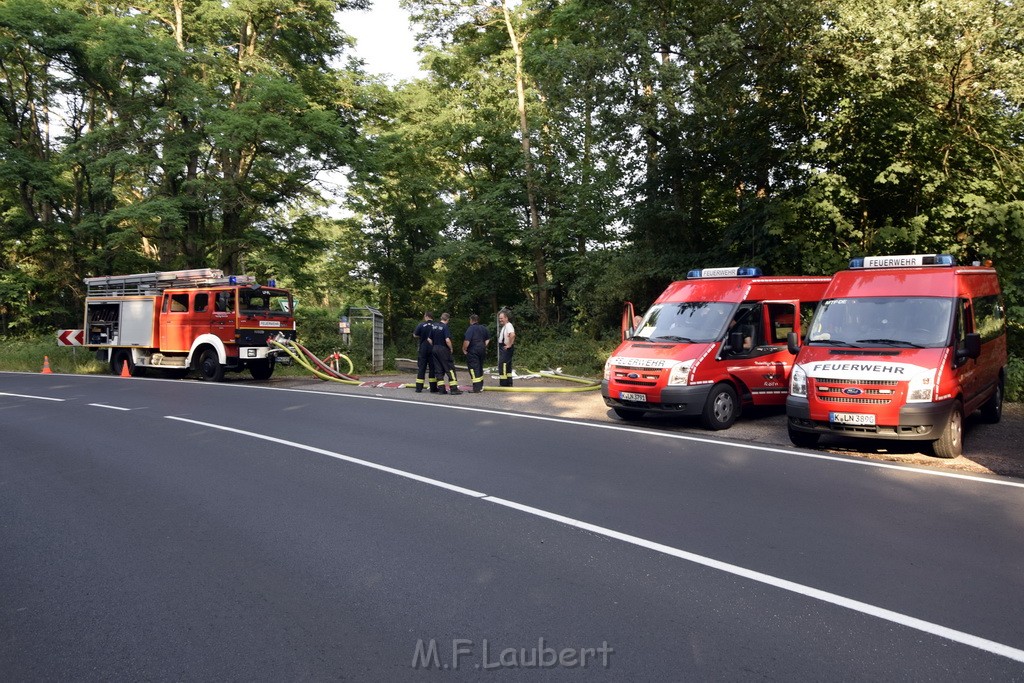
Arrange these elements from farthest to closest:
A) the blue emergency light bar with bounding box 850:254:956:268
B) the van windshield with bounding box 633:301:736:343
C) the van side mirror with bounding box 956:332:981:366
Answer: the van windshield with bounding box 633:301:736:343 < the blue emergency light bar with bounding box 850:254:956:268 < the van side mirror with bounding box 956:332:981:366

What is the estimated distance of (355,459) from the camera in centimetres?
913

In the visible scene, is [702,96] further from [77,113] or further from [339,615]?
[77,113]

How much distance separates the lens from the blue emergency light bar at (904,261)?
10773 mm

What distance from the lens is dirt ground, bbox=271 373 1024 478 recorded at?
30.7 feet

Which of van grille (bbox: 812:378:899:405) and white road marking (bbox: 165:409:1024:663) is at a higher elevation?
van grille (bbox: 812:378:899:405)

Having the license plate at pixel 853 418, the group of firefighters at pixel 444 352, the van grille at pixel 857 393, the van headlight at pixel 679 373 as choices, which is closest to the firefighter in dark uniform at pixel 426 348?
the group of firefighters at pixel 444 352

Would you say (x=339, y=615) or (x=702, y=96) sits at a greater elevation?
(x=702, y=96)

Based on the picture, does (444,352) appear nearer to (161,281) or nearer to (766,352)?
(766,352)

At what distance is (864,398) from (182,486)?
7.67 m

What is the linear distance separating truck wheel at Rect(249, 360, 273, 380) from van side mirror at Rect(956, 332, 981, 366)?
56.5ft

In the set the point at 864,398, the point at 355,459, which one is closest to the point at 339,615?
the point at 355,459

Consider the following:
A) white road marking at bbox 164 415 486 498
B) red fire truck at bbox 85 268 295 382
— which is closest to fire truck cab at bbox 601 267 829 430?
white road marking at bbox 164 415 486 498

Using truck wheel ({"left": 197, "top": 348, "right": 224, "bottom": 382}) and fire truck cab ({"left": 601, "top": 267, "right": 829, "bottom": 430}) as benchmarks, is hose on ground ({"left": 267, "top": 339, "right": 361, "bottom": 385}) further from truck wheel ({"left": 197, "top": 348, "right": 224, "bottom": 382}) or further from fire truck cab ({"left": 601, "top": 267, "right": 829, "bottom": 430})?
fire truck cab ({"left": 601, "top": 267, "right": 829, "bottom": 430})

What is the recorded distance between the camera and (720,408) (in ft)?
39.1
